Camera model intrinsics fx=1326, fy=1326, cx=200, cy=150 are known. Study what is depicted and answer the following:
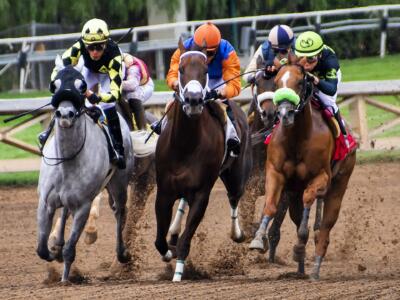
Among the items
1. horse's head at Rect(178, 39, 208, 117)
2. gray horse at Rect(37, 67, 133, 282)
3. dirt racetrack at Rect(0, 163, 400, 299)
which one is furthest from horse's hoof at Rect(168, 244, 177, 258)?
horse's head at Rect(178, 39, 208, 117)

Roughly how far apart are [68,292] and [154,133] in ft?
10.7

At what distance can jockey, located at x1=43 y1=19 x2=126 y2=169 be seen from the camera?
1230 centimetres

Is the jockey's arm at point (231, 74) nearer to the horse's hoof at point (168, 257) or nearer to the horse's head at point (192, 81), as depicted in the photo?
the horse's head at point (192, 81)

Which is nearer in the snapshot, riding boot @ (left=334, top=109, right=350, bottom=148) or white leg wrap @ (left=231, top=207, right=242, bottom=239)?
riding boot @ (left=334, top=109, right=350, bottom=148)

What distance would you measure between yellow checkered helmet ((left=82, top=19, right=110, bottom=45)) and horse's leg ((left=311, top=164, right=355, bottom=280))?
2.57 meters

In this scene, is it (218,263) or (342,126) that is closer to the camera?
(342,126)

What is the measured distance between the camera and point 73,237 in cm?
1171

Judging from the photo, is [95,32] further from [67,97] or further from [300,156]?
[300,156]

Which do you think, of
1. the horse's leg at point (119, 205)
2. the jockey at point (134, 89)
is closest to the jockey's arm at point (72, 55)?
the horse's leg at point (119, 205)

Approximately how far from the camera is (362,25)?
29.2 m

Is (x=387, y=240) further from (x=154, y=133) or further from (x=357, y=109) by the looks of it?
(x=357, y=109)

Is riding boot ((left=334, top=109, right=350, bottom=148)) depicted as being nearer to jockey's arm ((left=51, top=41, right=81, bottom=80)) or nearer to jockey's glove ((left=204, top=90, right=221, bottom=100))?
jockey's glove ((left=204, top=90, right=221, bottom=100))

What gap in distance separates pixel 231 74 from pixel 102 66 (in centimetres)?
125

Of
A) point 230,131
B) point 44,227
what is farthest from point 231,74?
point 44,227
